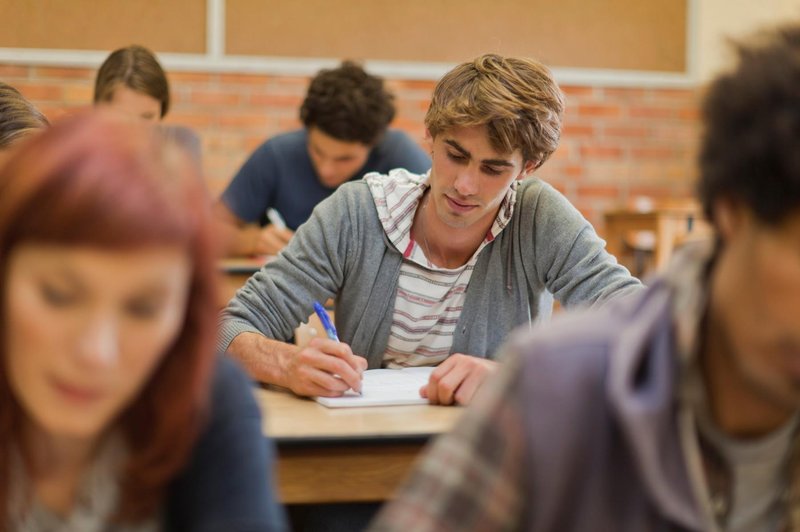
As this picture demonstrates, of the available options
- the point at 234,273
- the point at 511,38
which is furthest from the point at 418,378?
the point at 511,38

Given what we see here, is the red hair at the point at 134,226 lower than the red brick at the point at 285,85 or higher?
lower

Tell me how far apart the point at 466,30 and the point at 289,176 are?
2.02 metres

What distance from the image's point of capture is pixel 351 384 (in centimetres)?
163

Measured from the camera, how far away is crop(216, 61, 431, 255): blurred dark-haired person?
3303mm

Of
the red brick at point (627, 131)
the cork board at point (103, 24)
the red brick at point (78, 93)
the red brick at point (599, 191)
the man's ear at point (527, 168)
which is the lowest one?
the red brick at point (599, 191)

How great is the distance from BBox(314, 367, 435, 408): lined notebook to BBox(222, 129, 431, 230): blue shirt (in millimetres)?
1613

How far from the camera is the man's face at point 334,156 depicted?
10.9 feet

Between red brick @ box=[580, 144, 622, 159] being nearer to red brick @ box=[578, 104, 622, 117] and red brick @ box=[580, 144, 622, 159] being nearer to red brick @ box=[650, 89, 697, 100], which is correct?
red brick @ box=[578, 104, 622, 117]

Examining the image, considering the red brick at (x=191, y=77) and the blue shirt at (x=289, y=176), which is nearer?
the blue shirt at (x=289, y=176)

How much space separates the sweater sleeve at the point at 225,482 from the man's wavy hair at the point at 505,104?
1113 mm

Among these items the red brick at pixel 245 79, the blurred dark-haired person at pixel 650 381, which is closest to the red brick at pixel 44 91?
the red brick at pixel 245 79

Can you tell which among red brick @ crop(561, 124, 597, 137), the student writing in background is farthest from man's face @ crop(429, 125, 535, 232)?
red brick @ crop(561, 124, 597, 137)

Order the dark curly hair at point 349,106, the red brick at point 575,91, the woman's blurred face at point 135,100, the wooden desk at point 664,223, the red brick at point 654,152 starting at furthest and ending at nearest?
the red brick at point 654,152 < the red brick at point 575,91 < the wooden desk at point 664,223 < the woman's blurred face at point 135,100 < the dark curly hair at point 349,106

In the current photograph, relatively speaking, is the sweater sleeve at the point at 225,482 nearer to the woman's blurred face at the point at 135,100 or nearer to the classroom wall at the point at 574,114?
the woman's blurred face at the point at 135,100
